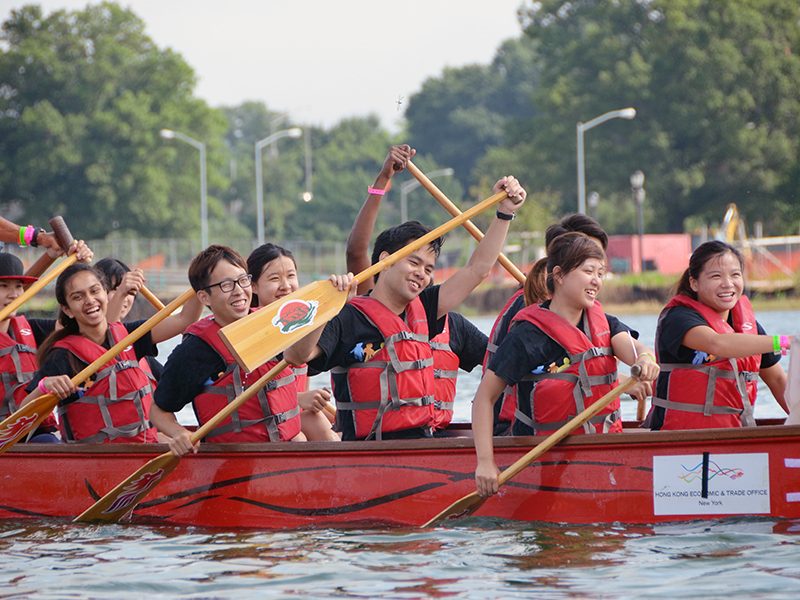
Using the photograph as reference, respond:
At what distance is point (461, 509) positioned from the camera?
497 centimetres

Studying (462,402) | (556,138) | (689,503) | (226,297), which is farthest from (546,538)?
(556,138)

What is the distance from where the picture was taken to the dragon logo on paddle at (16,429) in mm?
5699

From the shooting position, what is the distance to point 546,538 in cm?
486

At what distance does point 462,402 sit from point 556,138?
31590 millimetres

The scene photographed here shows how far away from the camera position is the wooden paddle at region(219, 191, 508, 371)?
4762 millimetres

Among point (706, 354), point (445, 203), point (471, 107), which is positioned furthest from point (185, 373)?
point (471, 107)

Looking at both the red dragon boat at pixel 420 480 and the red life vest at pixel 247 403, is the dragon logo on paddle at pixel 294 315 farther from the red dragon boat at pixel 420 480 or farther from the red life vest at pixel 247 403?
the red dragon boat at pixel 420 480

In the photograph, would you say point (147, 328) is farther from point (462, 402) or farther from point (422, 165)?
point (422, 165)

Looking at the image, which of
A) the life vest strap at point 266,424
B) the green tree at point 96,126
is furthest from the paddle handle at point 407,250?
the green tree at point 96,126

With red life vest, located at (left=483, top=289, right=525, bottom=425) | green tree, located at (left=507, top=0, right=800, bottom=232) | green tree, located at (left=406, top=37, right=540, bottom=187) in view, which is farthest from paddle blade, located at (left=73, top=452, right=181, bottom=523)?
green tree, located at (left=406, top=37, right=540, bottom=187)

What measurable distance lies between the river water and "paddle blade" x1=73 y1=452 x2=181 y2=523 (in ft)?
0.59

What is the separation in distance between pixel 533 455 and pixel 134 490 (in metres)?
2.21

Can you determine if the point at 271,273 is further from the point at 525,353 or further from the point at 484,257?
the point at 525,353

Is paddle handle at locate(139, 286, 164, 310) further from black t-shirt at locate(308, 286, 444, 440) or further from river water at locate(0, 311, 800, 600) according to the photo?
black t-shirt at locate(308, 286, 444, 440)
